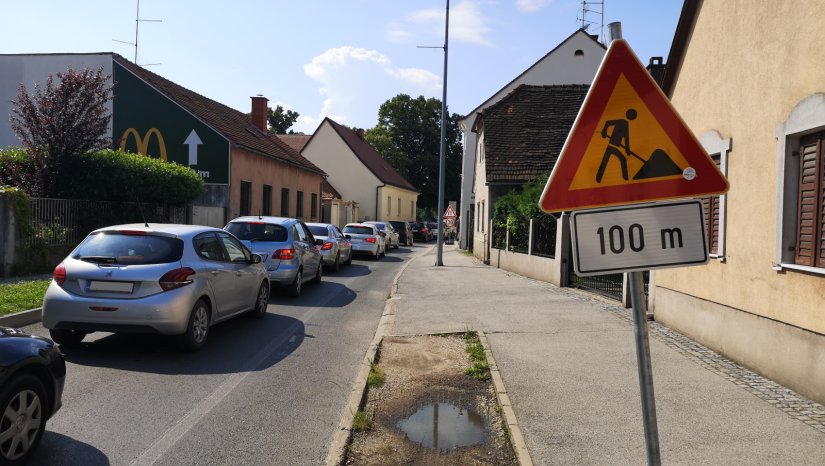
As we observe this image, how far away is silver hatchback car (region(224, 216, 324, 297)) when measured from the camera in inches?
512

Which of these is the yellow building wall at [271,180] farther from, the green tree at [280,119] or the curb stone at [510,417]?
the green tree at [280,119]

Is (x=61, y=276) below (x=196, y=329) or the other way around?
the other way around

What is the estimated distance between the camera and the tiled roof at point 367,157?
51.7 metres

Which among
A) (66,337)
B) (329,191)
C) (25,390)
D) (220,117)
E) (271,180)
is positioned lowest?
(66,337)

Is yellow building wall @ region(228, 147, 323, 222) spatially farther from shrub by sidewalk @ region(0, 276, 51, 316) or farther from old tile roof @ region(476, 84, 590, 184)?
shrub by sidewalk @ region(0, 276, 51, 316)

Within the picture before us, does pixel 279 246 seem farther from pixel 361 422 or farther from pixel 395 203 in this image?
pixel 395 203

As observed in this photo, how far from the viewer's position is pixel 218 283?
333 inches

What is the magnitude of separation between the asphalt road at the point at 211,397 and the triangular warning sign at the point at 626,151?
278 centimetres

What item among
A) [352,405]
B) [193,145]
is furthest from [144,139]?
[352,405]

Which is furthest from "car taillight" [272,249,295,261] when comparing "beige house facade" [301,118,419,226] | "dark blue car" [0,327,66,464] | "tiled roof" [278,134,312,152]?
"tiled roof" [278,134,312,152]

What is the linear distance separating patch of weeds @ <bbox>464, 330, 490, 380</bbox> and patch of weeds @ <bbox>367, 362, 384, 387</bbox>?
37.2 inches

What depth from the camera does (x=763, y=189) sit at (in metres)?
7.12

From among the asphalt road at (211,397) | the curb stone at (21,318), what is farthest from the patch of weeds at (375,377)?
the curb stone at (21,318)

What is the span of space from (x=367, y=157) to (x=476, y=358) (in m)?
47.9
